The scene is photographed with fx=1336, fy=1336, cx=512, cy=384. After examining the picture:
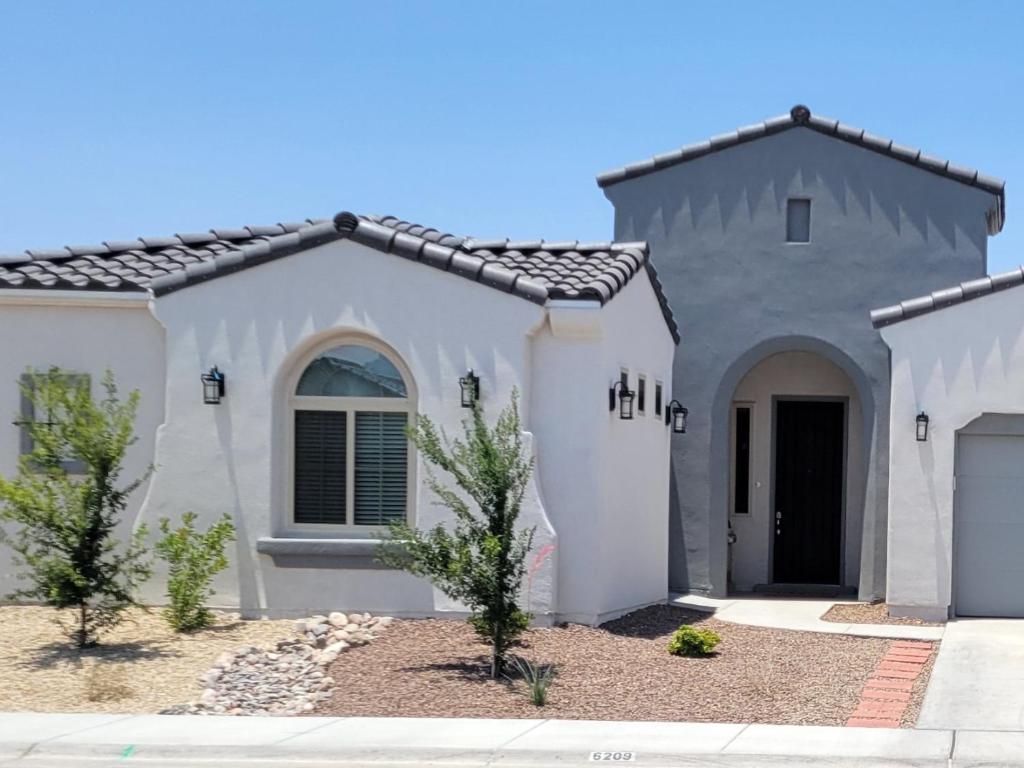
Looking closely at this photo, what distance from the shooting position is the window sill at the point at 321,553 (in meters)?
13.2

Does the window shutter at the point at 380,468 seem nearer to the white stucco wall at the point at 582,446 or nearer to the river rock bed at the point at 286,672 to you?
the river rock bed at the point at 286,672

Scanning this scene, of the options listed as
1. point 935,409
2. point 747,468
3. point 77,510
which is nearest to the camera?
point 77,510

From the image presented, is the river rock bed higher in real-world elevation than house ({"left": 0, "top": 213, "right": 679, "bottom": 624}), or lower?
lower

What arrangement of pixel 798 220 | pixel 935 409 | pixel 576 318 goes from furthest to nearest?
pixel 798 220
pixel 935 409
pixel 576 318

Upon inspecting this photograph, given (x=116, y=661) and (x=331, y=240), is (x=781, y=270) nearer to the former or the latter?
(x=331, y=240)

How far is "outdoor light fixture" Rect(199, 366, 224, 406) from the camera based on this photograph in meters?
13.3

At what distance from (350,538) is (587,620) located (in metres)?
2.51

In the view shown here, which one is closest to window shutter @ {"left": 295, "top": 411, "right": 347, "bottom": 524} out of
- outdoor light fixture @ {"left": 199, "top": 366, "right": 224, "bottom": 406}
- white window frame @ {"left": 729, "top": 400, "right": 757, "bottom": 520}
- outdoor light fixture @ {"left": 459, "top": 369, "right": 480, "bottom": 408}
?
outdoor light fixture @ {"left": 199, "top": 366, "right": 224, "bottom": 406}

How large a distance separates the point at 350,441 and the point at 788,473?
6.95 metres

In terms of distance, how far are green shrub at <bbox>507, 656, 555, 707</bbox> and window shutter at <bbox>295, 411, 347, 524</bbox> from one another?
297 centimetres

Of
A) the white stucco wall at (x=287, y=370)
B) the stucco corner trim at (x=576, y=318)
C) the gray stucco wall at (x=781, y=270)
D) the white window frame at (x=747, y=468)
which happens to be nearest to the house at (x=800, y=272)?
the gray stucco wall at (x=781, y=270)

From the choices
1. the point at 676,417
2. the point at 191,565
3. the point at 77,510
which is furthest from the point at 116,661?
the point at 676,417

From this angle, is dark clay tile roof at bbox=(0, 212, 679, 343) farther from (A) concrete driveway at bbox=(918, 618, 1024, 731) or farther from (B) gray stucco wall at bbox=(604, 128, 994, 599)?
(A) concrete driveway at bbox=(918, 618, 1024, 731)

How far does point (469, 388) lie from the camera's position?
13000 mm
